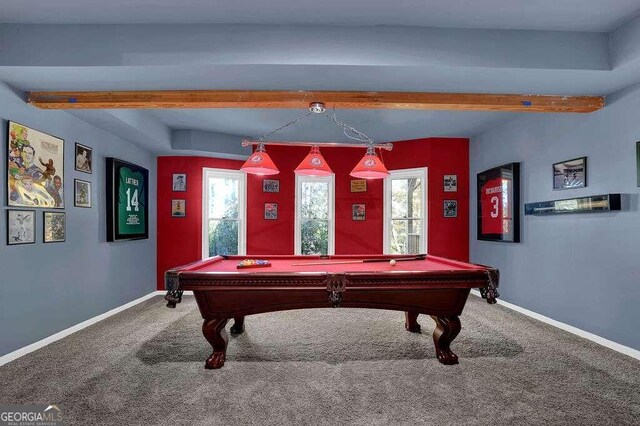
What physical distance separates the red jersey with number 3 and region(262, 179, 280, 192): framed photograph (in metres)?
3.34

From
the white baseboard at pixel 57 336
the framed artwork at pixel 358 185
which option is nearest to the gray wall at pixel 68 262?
the white baseboard at pixel 57 336

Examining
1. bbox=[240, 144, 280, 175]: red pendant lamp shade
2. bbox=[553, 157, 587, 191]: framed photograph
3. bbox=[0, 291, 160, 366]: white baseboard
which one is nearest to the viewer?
bbox=[0, 291, 160, 366]: white baseboard

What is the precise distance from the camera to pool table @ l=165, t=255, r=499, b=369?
242cm

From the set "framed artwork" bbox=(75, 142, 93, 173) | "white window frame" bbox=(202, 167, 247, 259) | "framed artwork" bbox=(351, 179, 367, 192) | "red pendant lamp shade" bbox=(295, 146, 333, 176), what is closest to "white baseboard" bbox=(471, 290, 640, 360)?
"framed artwork" bbox=(351, 179, 367, 192)

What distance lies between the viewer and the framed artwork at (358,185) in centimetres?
554

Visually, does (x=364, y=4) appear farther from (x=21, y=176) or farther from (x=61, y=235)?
(x=61, y=235)

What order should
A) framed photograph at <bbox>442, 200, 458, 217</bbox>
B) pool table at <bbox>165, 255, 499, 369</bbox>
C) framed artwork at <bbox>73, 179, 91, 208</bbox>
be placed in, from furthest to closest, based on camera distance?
framed photograph at <bbox>442, 200, 458, 217</bbox> < framed artwork at <bbox>73, 179, 91, 208</bbox> < pool table at <bbox>165, 255, 499, 369</bbox>

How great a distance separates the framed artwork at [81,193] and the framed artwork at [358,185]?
385 centimetres

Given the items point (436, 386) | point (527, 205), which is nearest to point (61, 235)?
point (436, 386)

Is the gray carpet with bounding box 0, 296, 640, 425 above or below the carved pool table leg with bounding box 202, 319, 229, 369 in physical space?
below

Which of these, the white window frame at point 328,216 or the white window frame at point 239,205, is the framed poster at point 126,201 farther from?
the white window frame at point 328,216

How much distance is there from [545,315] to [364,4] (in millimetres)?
3881

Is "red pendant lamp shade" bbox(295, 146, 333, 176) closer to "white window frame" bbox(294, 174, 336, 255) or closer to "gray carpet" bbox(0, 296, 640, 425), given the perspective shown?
"gray carpet" bbox(0, 296, 640, 425)

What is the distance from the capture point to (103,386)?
7.46 ft
